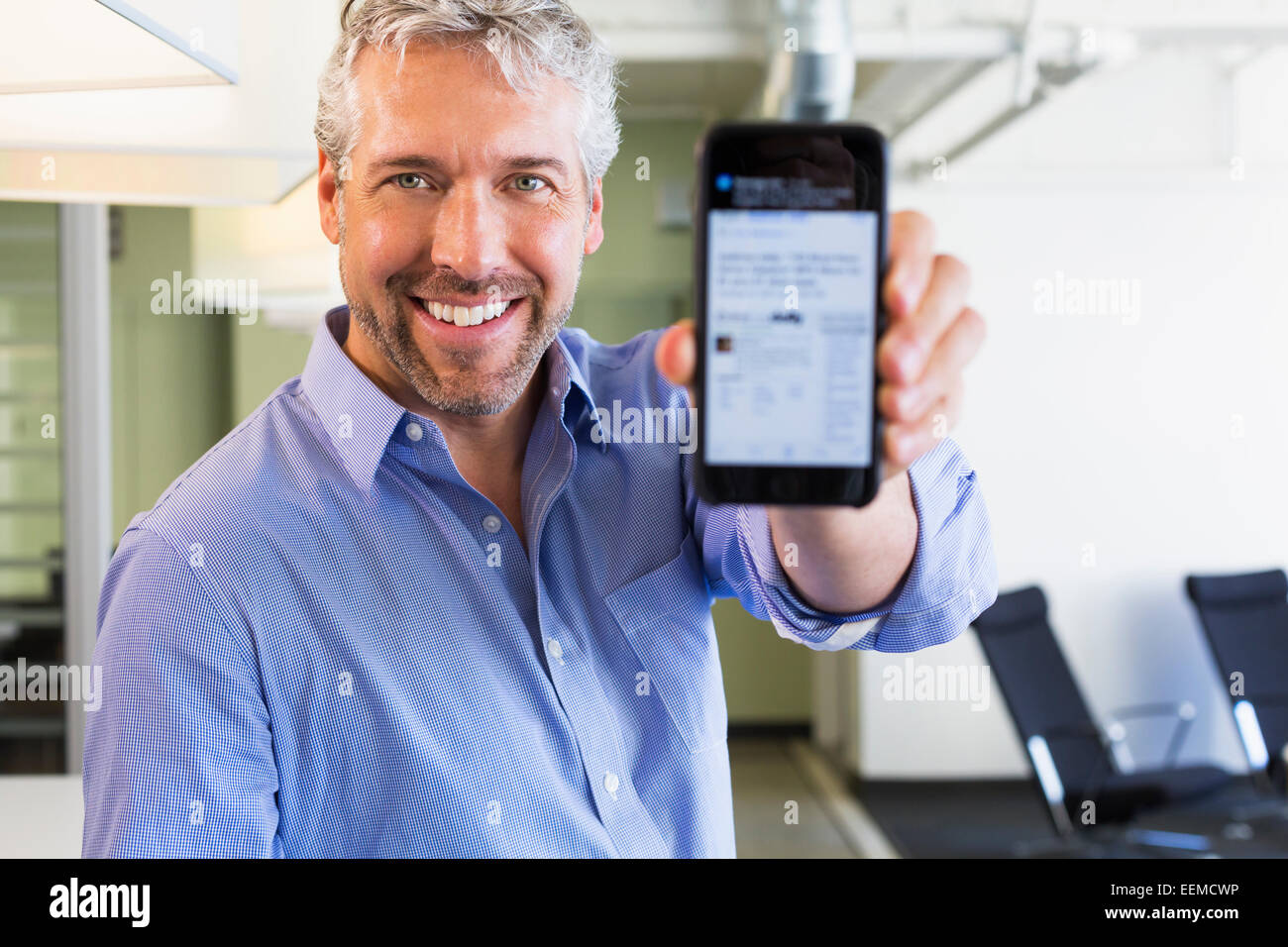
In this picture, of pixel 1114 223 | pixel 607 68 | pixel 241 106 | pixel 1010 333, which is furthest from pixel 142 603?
pixel 1114 223

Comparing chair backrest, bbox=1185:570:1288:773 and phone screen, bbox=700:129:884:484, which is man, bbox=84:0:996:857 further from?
chair backrest, bbox=1185:570:1288:773

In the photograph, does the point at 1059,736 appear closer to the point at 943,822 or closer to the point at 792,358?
the point at 943,822

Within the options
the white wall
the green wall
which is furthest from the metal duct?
the green wall

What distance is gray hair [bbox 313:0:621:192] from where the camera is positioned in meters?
0.58

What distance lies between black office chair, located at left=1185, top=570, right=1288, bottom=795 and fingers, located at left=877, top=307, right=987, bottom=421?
111 inches

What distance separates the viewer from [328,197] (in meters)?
0.70

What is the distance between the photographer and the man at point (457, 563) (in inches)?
21.0

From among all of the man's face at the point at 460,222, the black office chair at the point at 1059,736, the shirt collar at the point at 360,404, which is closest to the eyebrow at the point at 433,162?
the man's face at the point at 460,222

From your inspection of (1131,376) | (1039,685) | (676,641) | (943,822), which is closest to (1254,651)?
(1039,685)

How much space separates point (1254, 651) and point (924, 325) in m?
2.96

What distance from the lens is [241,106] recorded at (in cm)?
64

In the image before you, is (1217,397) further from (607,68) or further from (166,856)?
(166,856)

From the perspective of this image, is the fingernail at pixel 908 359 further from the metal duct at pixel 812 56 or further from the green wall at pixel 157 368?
the green wall at pixel 157 368

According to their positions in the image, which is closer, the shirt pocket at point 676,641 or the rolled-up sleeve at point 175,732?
the rolled-up sleeve at point 175,732
